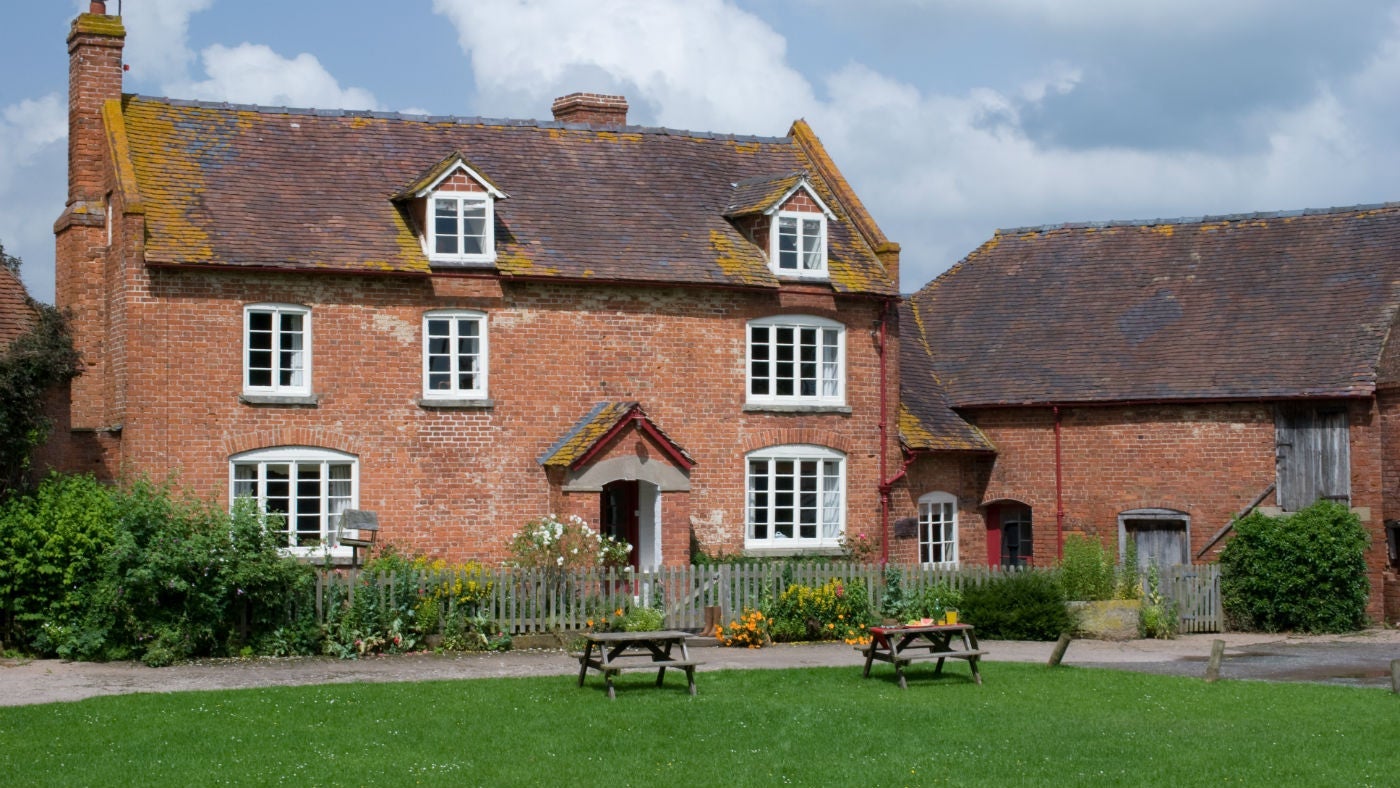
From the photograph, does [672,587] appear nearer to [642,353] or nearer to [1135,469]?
[642,353]

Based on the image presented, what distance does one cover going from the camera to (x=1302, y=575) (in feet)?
97.8

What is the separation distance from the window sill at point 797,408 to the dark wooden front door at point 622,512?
8.48 feet

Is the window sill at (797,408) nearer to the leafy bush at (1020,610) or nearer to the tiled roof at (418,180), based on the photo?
the tiled roof at (418,180)

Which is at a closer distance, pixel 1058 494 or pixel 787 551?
pixel 787 551

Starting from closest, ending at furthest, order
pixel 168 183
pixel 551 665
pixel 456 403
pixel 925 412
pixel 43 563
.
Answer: pixel 551 665 → pixel 43 563 → pixel 168 183 → pixel 456 403 → pixel 925 412

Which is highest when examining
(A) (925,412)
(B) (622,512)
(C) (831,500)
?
(A) (925,412)

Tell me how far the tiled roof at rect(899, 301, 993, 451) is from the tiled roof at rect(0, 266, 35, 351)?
15.8 m

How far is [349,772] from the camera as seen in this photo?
14914 millimetres

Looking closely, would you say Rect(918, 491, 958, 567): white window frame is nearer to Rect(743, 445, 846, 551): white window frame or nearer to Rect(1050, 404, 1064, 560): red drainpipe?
Rect(1050, 404, 1064, 560): red drainpipe

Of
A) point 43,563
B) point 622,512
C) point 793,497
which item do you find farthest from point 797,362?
point 43,563

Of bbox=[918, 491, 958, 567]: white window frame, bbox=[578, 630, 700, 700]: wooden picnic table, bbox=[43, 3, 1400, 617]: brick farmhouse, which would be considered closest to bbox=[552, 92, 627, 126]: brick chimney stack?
bbox=[43, 3, 1400, 617]: brick farmhouse

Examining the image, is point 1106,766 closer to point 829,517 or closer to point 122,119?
point 829,517

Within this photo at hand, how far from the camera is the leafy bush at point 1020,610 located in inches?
1070

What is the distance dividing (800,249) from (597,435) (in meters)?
5.63
